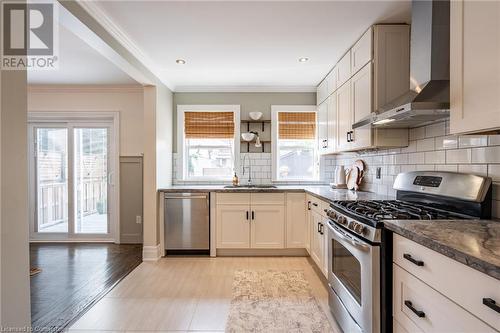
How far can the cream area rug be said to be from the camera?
2143mm

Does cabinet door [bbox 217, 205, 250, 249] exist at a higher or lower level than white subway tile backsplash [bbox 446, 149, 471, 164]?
lower

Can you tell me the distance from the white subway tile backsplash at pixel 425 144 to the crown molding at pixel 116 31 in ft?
9.05

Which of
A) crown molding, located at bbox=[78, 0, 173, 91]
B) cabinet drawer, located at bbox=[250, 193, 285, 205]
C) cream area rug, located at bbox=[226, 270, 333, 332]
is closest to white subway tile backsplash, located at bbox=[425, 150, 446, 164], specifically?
cream area rug, located at bbox=[226, 270, 333, 332]

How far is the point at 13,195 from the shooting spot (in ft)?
4.75

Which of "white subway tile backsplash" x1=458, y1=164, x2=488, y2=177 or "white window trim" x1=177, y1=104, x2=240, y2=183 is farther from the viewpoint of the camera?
"white window trim" x1=177, y1=104, x2=240, y2=183

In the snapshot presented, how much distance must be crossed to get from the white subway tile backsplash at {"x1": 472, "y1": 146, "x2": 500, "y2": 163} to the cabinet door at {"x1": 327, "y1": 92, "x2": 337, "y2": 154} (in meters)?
1.67

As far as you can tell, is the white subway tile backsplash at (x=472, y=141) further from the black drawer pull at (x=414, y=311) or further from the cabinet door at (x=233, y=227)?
the cabinet door at (x=233, y=227)

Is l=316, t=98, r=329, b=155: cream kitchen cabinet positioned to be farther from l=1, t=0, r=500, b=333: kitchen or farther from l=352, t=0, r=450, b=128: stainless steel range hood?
l=352, t=0, r=450, b=128: stainless steel range hood

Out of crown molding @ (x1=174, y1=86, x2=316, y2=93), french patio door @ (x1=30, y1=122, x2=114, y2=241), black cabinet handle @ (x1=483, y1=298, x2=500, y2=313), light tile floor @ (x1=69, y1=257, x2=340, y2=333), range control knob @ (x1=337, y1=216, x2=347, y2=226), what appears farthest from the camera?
french patio door @ (x1=30, y1=122, x2=114, y2=241)

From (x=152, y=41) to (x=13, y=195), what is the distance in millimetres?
1934

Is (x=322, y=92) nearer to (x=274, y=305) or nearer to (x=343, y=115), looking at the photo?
(x=343, y=115)

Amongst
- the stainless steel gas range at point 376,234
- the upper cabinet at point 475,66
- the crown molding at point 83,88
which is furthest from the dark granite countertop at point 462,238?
the crown molding at point 83,88

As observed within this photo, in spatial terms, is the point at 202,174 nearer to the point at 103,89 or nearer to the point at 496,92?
the point at 103,89

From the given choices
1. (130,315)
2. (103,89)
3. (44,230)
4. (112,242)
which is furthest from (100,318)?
(103,89)
